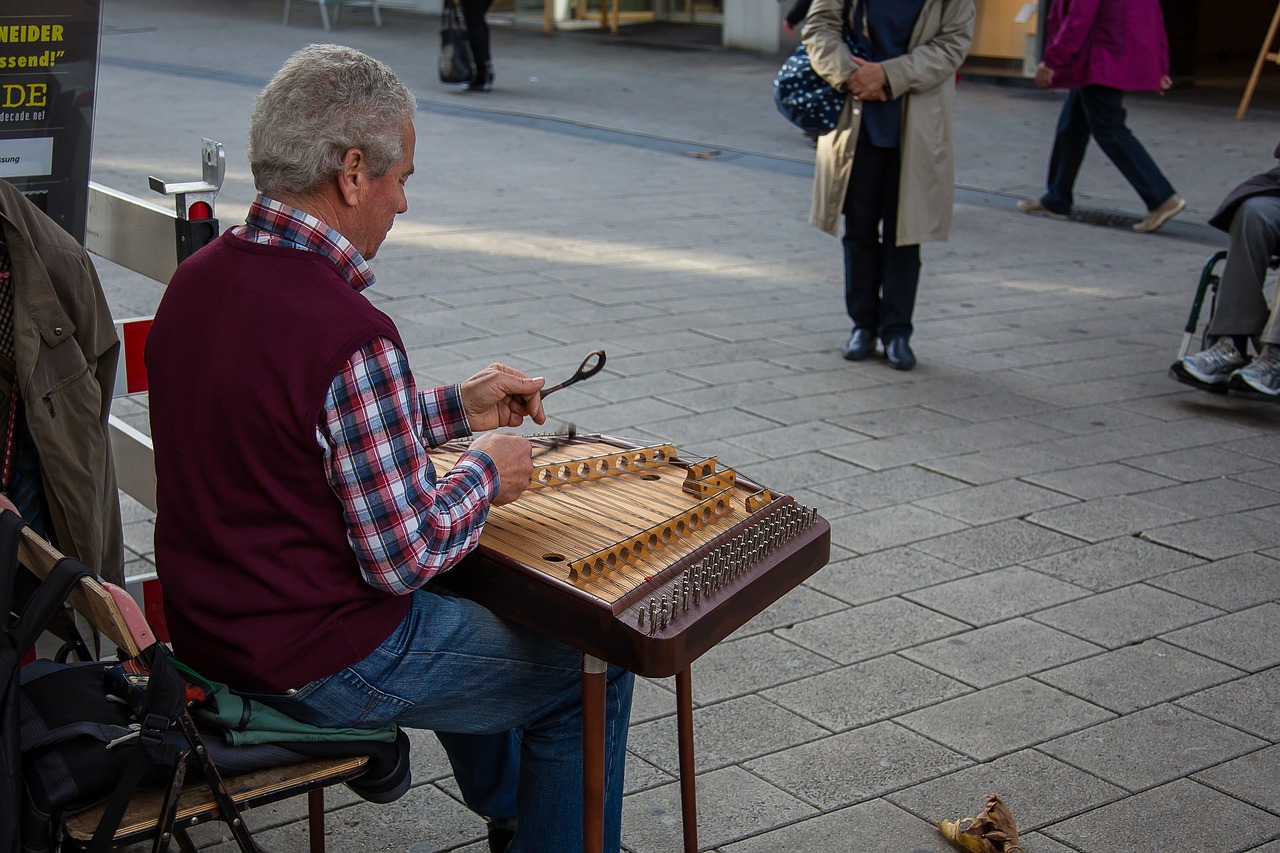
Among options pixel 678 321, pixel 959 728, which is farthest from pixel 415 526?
pixel 678 321

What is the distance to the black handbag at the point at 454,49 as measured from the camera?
13.5 m

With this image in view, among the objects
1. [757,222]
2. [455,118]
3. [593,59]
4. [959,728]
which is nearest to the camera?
[959,728]

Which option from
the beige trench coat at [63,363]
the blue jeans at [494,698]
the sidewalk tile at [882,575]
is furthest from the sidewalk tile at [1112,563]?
the beige trench coat at [63,363]

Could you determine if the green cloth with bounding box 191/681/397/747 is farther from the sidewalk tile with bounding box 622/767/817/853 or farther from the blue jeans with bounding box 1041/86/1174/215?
the blue jeans with bounding box 1041/86/1174/215

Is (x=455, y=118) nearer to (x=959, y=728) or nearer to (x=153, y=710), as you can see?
(x=959, y=728)

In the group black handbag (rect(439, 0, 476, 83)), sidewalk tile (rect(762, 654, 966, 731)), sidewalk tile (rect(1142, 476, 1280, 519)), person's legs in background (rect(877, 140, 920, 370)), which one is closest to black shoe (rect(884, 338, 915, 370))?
person's legs in background (rect(877, 140, 920, 370))

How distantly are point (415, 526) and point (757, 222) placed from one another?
22.9 feet

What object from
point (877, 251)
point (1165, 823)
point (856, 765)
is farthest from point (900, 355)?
point (1165, 823)

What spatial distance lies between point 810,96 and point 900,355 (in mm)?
1142

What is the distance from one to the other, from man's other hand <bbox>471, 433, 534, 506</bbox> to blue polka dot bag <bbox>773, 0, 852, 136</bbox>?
375 cm

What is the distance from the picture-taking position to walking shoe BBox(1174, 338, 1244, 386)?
5.55 m

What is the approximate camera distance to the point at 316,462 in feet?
6.55

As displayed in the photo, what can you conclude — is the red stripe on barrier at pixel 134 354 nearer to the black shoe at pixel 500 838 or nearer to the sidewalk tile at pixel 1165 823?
the black shoe at pixel 500 838

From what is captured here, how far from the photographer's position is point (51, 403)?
258 centimetres
